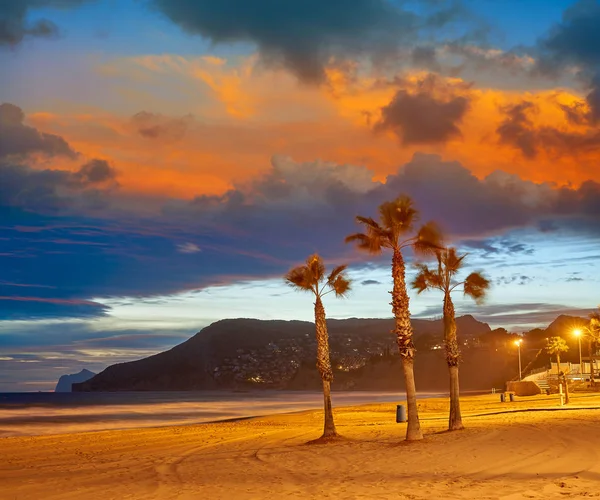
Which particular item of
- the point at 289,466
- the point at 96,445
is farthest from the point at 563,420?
the point at 96,445

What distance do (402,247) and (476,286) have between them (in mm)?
5057

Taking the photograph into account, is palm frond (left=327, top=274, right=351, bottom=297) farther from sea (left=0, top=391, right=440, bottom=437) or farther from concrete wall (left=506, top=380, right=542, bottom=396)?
concrete wall (left=506, top=380, right=542, bottom=396)

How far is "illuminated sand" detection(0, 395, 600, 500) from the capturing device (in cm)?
1552

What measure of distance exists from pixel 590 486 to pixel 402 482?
4.18 metres

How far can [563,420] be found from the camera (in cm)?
3094

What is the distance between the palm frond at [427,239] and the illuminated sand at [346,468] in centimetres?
700

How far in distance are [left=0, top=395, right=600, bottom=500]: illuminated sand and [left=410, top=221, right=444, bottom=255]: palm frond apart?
700 centimetres

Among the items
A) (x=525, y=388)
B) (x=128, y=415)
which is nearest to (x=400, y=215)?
(x=525, y=388)

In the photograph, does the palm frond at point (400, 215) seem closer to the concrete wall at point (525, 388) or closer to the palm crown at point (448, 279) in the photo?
the palm crown at point (448, 279)

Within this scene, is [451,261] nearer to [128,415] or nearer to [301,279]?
[301,279]

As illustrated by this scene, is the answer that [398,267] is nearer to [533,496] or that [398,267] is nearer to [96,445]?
[533,496]

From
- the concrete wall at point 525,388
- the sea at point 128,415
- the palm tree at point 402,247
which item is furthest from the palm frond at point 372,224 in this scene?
the concrete wall at point 525,388

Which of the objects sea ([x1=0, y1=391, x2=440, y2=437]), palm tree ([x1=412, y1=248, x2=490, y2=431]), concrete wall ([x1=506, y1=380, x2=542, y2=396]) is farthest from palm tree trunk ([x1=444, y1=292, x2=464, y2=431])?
concrete wall ([x1=506, y1=380, x2=542, y2=396])

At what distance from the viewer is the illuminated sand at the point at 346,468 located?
15516mm
